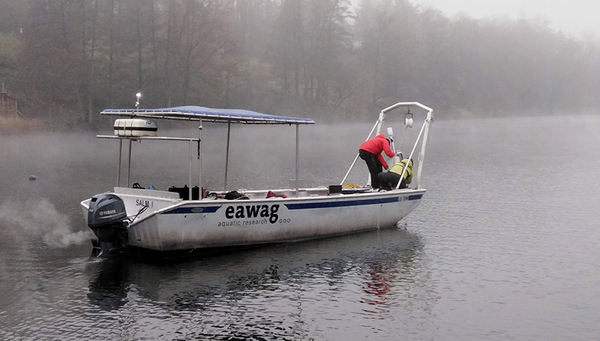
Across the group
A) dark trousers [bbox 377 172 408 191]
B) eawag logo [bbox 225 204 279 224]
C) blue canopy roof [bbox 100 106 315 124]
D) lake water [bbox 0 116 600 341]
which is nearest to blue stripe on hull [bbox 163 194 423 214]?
eawag logo [bbox 225 204 279 224]

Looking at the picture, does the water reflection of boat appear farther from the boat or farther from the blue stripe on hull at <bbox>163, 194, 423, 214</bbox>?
the blue stripe on hull at <bbox>163, 194, 423, 214</bbox>

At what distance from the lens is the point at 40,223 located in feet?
71.5

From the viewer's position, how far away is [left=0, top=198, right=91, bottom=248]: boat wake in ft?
63.7

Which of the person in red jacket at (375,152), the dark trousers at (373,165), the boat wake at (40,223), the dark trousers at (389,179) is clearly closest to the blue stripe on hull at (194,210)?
the boat wake at (40,223)

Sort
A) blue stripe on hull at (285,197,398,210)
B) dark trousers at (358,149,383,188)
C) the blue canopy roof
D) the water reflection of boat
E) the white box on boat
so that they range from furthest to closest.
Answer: dark trousers at (358,149,383,188), blue stripe on hull at (285,197,398,210), the blue canopy roof, the white box on boat, the water reflection of boat

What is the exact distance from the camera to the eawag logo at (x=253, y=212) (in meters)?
17.3

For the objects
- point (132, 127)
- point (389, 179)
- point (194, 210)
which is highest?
point (132, 127)

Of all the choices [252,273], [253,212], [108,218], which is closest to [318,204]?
[253,212]

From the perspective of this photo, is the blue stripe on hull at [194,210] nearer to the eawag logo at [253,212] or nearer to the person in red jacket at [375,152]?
the eawag logo at [253,212]

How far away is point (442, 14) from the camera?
14400 centimetres

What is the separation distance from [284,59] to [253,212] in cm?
8090

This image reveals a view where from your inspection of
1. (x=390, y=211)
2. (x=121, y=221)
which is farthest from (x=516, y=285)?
(x=121, y=221)

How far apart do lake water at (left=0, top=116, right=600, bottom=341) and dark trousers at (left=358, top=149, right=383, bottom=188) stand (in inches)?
68.3

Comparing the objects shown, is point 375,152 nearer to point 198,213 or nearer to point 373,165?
point 373,165
